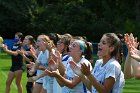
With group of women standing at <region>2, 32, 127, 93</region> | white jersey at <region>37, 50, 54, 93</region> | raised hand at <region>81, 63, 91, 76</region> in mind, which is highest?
raised hand at <region>81, 63, 91, 76</region>

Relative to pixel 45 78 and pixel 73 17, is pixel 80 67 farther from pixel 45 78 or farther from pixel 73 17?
pixel 73 17

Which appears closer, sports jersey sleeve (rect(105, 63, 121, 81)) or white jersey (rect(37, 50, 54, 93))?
sports jersey sleeve (rect(105, 63, 121, 81))

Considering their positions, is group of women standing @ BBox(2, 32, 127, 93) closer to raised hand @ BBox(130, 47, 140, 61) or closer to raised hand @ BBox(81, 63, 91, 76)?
raised hand @ BBox(81, 63, 91, 76)

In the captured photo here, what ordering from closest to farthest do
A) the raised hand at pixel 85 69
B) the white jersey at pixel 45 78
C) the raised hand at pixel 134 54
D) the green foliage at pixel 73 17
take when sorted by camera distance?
the raised hand at pixel 85 69
the raised hand at pixel 134 54
the white jersey at pixel 45 78
the green foliage at pixel 73 17

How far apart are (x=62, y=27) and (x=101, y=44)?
49.5 meters

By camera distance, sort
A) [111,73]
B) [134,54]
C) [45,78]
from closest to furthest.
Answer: [111,73]
[134,54]
[45,78]

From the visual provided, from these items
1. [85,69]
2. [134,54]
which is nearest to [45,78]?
[134,54]

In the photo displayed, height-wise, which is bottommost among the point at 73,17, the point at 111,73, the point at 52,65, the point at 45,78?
the point at 73,17

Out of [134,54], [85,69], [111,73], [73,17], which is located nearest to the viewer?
[85,69]

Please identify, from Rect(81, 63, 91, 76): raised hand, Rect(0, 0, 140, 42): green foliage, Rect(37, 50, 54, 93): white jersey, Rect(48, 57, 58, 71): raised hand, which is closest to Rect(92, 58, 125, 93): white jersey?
Rect(81, 63, 91, 76): raised hand

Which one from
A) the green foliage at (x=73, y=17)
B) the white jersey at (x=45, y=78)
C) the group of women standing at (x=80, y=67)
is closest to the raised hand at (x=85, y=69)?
the group of women standing at (x=80, y=67)

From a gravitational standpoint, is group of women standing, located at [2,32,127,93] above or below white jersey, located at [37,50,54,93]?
above

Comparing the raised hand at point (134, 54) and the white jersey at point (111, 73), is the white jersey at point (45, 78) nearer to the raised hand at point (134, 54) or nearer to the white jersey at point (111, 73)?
the raised hand at point (134, 54)

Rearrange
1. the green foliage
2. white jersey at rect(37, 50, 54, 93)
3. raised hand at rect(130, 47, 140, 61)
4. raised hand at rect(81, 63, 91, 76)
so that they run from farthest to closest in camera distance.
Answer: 1. the green foliage
2. white jersey at rect(37, 50, 54, 93)
3. raised hand at rect(130, 47, 140, 61)
4. raised hand at rect(81, 63, 91, 76)
